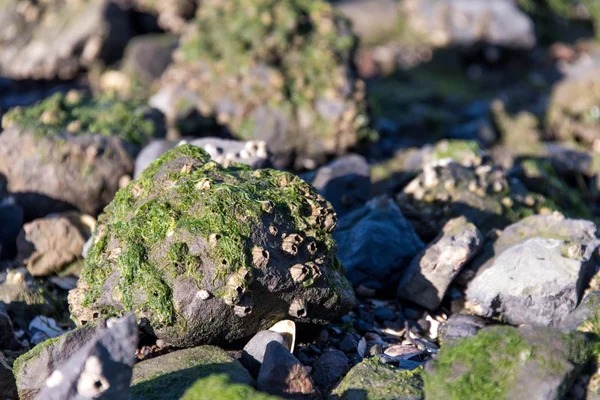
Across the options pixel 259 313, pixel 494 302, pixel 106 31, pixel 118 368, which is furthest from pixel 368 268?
pixel 106 31

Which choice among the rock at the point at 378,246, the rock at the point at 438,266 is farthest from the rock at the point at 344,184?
the rock at the point at 438,266

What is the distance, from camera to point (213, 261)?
4.03 metres

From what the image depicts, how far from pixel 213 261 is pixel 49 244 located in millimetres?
2246

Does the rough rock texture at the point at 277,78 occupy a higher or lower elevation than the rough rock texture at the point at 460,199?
higher

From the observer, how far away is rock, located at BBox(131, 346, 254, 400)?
12.0 ft

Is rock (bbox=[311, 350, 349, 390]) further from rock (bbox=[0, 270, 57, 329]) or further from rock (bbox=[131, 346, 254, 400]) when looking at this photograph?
rock (bbox=[0, 270, 57, 329])

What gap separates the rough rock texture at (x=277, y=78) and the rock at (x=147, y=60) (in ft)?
3.53

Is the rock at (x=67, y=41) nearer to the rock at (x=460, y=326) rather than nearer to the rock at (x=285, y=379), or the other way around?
the rock at (x=460, y=326)

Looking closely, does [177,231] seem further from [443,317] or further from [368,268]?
[443,317]

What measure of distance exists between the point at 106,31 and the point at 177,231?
6.54 m

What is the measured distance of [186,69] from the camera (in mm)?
8188

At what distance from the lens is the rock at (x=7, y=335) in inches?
180

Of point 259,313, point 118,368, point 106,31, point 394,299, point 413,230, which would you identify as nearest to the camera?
point 118,368

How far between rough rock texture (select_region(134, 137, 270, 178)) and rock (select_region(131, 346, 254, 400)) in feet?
7.04
